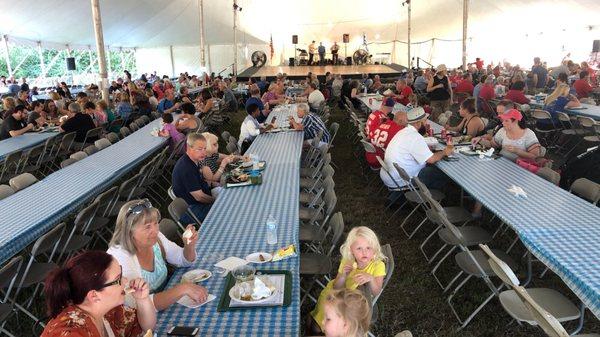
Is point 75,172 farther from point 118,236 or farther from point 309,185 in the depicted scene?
point 118,236

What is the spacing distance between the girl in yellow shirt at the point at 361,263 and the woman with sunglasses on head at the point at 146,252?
979 millimetres

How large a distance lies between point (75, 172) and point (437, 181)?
4.94 metres

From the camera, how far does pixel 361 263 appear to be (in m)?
3.23

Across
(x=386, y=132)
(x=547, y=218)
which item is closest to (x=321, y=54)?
(x=386, y=132)

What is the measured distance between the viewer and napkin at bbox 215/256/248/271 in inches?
124

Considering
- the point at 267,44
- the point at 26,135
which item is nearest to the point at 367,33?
the point at 267,44

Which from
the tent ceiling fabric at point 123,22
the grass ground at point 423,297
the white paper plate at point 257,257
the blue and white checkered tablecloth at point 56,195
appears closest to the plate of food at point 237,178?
the blue and white checkered tablecloth at point 56,195

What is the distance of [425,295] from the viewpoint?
446cm

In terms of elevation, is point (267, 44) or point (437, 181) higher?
point (267, 44)

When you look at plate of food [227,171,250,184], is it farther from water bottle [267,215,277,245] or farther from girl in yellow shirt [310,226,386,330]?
girl in yellow shirt [310,226,386,330]

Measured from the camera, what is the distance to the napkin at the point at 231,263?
316cm

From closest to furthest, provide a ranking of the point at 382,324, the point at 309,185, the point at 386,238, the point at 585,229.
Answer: the point at 585,229
the point at 382,324
the point at 386,238
the point at 309,185

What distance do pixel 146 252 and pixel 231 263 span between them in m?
0.58

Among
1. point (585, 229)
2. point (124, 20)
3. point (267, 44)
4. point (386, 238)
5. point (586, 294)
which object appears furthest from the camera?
point (267, 44)
